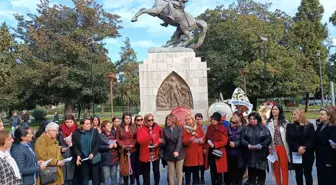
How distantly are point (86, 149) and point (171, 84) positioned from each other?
38.3 feet

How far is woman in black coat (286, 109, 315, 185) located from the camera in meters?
5.69

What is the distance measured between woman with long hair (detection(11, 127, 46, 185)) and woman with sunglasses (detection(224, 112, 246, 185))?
3619mm

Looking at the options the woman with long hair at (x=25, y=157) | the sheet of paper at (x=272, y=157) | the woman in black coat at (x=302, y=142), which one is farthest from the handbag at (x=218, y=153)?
the woman with long hair at (x=25, y=157)

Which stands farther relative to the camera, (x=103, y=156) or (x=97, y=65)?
(x=97, y=65)

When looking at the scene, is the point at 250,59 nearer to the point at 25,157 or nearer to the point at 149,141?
the point at 149,141

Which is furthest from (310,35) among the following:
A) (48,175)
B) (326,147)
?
(48,175)

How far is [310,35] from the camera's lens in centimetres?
4016

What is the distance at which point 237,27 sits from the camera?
3341cm

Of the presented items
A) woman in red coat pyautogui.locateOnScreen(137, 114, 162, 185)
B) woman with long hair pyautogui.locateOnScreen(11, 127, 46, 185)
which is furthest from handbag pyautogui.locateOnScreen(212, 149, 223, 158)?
woman with long hair pyautogui.locateOnScreen(11, 127, 46, 185)

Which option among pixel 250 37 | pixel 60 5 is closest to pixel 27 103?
pixel 60 5

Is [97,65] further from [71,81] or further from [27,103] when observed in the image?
[27,103]

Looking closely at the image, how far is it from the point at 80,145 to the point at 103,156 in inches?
24.8

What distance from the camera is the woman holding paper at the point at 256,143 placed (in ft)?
20.3

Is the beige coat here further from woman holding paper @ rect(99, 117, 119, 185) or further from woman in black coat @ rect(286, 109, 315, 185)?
→ woman in black coat @ rect(286, 109, 315, 185)
